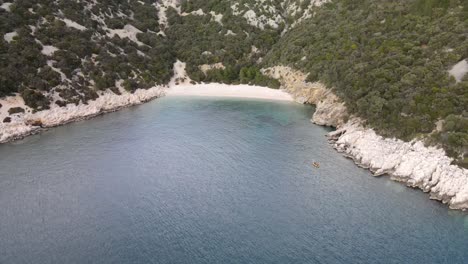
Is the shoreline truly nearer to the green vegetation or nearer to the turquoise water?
the turquoise water

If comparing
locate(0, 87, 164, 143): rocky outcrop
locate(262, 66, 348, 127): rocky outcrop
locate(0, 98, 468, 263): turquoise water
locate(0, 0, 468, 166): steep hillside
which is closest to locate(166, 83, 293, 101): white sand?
locate(0, 0, 468, 166): steep hillside

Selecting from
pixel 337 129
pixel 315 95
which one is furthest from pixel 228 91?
pixel 337 129

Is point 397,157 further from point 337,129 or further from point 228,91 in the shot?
point 228,91

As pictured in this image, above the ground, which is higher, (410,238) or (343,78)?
(343,78)

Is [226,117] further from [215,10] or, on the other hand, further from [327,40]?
[215,10]

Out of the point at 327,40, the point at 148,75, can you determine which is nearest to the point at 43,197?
the point at 148,75

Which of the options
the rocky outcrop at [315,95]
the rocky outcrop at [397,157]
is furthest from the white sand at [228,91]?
the rocky outcrop at [397,157]
